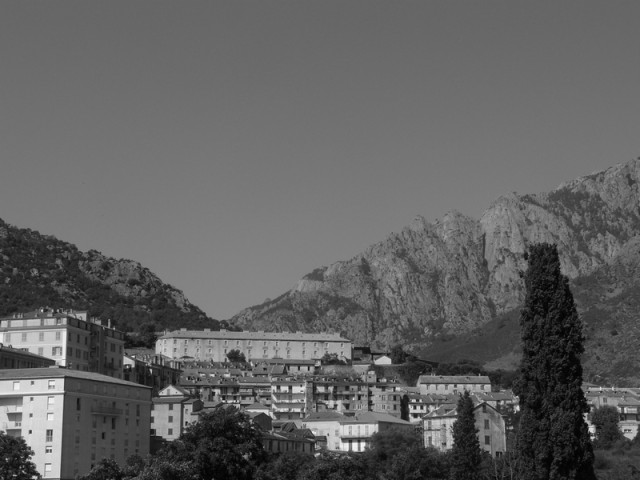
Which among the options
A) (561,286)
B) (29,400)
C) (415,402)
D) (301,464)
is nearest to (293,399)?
(415,402)

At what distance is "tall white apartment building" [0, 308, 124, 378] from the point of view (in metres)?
132

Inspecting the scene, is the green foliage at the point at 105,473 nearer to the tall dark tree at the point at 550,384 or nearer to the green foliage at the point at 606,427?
the tall dark tree at the point at 550,384

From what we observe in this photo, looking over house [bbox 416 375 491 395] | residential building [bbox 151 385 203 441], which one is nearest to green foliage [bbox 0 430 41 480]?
residential building [bbox 151 385 203 441]

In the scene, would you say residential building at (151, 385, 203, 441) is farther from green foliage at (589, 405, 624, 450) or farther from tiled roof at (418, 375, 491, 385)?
tiled roof at (418, 375, 491, 385)

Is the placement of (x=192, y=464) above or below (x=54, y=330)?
below

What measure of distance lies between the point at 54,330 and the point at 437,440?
49111 mm

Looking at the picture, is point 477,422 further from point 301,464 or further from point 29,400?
point 29,400

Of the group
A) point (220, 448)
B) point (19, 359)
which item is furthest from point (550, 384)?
point (19, 359)

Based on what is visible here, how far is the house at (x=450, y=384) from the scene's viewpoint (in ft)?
629

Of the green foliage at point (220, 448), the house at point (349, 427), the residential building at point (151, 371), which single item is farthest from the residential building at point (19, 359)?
the house at point (349, 427)

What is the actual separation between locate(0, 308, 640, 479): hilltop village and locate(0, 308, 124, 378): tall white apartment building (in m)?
0.16

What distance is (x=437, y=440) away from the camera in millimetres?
142000

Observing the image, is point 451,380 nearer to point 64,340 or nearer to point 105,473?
point 64,340

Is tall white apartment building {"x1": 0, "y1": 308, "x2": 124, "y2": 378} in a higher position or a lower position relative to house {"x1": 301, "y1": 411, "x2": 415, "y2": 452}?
higher
